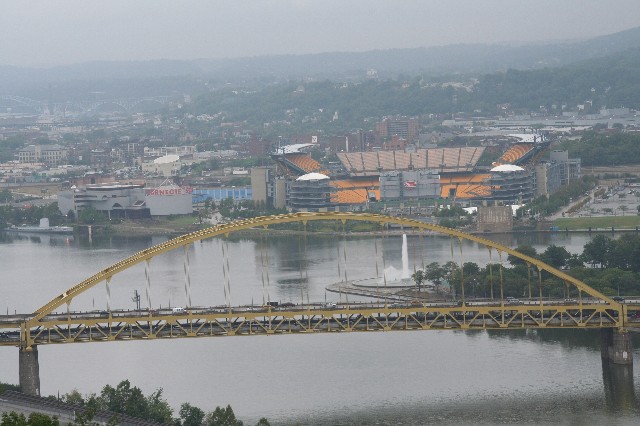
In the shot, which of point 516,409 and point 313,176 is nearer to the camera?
point 516,409

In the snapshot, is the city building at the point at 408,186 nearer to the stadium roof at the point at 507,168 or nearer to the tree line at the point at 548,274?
the stadium roof at the point at 507,168

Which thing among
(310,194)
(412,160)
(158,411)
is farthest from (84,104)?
(158,411)

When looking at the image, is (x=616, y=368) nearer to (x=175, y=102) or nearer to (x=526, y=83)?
(x=526, y=83)

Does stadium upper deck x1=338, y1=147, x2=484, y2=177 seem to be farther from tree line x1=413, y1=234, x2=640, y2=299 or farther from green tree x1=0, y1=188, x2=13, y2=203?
tree line x1=413, y1=234, x2=640, y2=299

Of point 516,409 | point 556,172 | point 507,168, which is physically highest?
point 507,168

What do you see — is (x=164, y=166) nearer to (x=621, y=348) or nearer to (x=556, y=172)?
(x=556, y=172)
